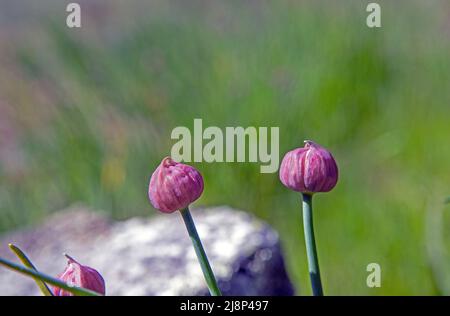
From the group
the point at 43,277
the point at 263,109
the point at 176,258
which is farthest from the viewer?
the point at 263,109

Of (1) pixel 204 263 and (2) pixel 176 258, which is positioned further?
(2) pixel 176 258

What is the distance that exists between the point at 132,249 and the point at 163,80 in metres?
0.91

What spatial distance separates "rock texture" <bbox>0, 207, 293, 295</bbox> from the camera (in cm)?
93

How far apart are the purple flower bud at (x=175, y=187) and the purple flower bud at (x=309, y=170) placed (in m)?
0.06

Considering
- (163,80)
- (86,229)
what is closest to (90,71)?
(163,80)

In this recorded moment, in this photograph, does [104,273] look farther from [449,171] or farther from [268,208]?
[449,171]

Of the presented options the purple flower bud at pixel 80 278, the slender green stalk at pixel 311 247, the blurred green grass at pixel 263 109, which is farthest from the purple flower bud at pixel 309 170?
the blurred green grass at pixel 263 109

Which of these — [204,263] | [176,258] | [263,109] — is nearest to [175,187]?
[204,263]

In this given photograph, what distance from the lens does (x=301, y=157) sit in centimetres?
54

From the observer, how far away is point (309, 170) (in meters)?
0.54

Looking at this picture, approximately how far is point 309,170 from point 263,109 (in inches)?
44.0

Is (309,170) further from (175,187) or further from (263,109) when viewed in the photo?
(263,109)

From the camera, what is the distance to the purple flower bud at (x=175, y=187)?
0.54 metres
